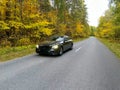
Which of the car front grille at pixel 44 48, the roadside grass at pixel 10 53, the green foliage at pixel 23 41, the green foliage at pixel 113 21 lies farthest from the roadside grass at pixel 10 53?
the green foliage at pixel 113 21

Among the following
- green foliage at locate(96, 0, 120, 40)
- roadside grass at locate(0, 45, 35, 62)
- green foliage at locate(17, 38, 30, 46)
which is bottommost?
roadside grass at locate(0, 45, 35, 62)

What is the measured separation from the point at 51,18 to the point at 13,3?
11203 millimetres

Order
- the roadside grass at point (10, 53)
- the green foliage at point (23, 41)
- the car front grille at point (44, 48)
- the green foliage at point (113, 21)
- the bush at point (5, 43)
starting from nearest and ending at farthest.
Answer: the roadside grass at point (10, 53), the car front grille at point (44, 48), the bush at point (5, 43), the green foliage at point (23, 41), the green foliage at point (113, 21)

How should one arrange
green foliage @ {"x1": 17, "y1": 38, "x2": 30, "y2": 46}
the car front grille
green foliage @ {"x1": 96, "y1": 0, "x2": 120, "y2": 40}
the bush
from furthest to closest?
green foliage @ {"x1": 96, "y1": 0, "x2": 120, "y2": 40}
green foliage @ {"x1": 17, "y1": 38, "x2": 30, "y2": 46}
the bush
the car front grille

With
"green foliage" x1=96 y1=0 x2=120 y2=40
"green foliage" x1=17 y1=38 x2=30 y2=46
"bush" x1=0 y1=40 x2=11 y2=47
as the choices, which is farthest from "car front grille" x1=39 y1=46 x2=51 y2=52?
"green foliage" x1=96 y1=0 x2=120 y2=40

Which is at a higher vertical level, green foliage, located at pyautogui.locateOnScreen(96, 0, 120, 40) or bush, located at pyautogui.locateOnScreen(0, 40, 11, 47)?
green foliage, located at pyautogui.locateOnScreen(96, 0, 120, 40)

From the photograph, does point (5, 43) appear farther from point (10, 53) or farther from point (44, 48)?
point (44, 48)

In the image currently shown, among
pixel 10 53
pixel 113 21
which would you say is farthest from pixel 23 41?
pixel 113 21

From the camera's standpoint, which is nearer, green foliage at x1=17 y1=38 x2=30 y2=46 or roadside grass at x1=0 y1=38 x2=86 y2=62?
roadside grass at x1=0 y1=38 x2=86 y2=62

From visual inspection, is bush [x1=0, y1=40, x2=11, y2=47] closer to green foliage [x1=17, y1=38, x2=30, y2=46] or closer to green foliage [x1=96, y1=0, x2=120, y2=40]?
green foliage [x1=17, y1=38, x2=30, y2=46]

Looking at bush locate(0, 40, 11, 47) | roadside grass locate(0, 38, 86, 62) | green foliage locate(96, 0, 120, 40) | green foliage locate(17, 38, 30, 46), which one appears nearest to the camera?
roadside grass locate(0, 38, 86, 62)

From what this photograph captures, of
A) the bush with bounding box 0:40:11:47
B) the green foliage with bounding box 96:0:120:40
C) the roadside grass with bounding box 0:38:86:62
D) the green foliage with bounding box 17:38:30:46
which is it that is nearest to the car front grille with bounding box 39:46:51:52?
the roadside grass with bounding box 0:38:86:62

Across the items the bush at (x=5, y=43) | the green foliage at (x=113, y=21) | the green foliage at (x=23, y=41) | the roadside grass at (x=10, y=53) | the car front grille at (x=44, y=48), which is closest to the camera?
the roadside grass at (x=10, y=53)

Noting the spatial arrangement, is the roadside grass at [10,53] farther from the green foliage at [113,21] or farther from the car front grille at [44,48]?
the green foliage at [113,21]
